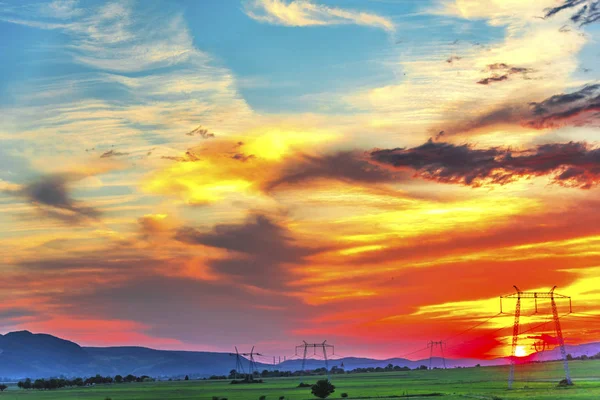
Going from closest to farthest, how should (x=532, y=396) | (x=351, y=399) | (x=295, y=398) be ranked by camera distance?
(x=532, y=396), (x=351, y=399), (x=295, y=398)

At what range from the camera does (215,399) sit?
19325cm

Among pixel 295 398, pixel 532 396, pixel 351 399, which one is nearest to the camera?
pixel 532 396

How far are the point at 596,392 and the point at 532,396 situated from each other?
1687 centimetres

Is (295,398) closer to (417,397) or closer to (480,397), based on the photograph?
(417,397)

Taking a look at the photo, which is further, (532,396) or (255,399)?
(255,399)

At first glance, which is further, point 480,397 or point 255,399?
point 255,399

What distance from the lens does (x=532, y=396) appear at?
6339 inches

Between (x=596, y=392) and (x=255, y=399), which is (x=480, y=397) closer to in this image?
(x=596, y=392)

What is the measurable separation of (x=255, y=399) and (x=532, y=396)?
65.5 meters

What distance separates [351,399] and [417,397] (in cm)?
1504

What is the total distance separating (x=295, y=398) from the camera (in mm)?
185875

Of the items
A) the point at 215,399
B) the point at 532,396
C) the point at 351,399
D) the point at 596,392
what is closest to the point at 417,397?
the point at 351,399

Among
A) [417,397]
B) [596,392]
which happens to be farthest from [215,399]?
[596,392]

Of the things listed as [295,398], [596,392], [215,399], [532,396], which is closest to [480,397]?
[532,396]
